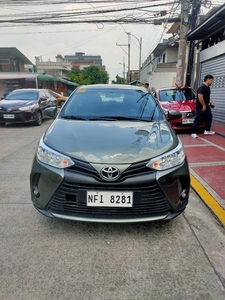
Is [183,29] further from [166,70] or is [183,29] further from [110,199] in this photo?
[166,70]

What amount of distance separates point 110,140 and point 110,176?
0.44 meters

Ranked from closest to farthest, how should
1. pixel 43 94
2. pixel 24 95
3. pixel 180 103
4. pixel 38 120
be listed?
pixel 180 103
pixel 38 120
pixel 24 95
pixel 43 94

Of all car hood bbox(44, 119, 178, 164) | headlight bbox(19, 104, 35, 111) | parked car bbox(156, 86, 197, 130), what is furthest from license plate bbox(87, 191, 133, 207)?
headlight bbox(19, 104, 35, 111)

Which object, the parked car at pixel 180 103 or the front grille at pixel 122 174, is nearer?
the front grille at pixel 122 174

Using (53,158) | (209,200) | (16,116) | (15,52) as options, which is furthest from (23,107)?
(15,52)

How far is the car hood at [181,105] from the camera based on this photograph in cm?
701

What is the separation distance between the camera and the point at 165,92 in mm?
8117

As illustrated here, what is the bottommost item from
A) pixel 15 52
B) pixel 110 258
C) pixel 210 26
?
pixel 110 258

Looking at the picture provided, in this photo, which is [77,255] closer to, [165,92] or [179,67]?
[165,92]

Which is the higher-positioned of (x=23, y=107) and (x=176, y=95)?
(x=176, y=95)

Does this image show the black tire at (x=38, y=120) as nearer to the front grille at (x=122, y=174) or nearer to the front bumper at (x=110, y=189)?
the front bumper at (x=110, y=189)

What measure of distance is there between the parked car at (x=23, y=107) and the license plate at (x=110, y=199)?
23.2 ft

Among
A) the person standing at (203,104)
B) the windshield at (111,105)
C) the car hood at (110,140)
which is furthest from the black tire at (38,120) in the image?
the car hood at (110,140)

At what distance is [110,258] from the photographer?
199 cm
